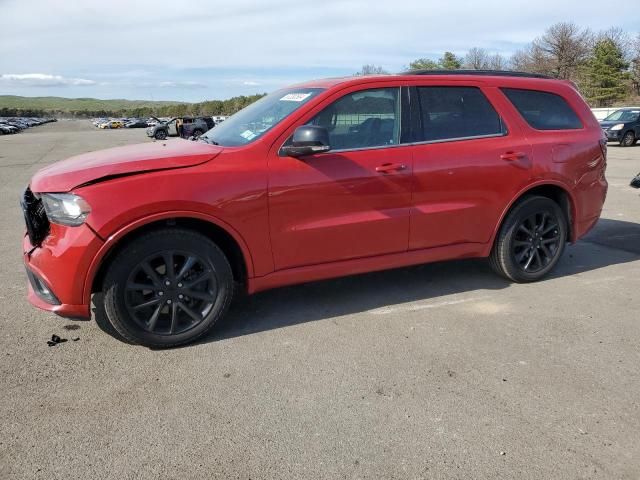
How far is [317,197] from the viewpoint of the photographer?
3787 mm

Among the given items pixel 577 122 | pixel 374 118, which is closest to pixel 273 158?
pixel 374 118

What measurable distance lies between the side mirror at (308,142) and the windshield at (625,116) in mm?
23385

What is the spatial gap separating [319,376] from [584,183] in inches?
130

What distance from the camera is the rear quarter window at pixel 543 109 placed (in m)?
4.69

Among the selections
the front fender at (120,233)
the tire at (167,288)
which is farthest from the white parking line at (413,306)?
the front fender at (120,233)

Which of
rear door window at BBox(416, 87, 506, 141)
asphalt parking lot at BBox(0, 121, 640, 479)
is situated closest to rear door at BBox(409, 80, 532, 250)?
rear door window at BBox(416, 87, 506, 141)

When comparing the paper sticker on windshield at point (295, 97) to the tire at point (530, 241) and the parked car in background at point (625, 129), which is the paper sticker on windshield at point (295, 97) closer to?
the tire at point (530, 241)

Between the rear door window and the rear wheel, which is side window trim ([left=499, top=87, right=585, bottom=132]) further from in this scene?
the rear wheel

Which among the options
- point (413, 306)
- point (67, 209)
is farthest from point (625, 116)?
point (67, 209)

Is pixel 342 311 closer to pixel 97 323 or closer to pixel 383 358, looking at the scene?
pixel 383 358

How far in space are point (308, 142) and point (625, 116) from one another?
23910mm

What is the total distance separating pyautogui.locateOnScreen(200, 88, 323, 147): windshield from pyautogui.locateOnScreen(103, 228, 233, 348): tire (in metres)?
0.89

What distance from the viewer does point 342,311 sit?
4.24m

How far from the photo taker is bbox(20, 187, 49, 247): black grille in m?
3.48
